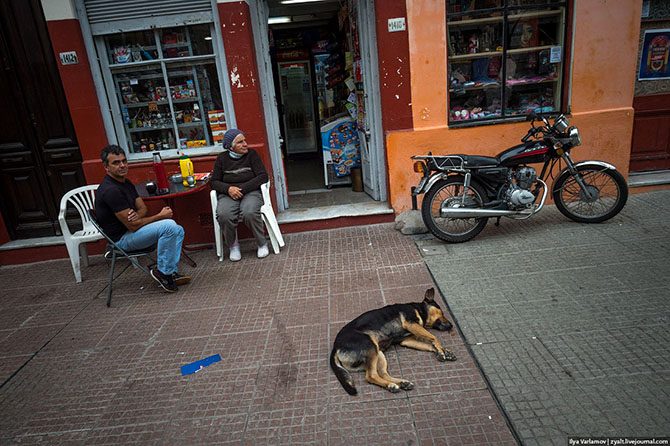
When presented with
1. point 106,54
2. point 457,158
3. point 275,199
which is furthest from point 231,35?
point 457,158

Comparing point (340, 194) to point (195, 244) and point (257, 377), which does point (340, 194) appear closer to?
point (195, 244)

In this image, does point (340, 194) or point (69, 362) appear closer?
point (69, 362)

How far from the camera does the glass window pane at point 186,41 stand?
5.64 m

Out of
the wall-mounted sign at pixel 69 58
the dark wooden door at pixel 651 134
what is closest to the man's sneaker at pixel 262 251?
the wall-mounted sign at pixel 69 58

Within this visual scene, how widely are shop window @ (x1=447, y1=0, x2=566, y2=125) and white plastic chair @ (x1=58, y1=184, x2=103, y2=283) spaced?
15.9 feet

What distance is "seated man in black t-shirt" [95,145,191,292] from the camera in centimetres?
434

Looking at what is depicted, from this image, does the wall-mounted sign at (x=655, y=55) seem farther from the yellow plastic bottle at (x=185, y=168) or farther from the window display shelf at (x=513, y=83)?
the yellow plastic bottle at (x=185, y=168)

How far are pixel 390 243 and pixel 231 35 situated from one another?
3.25m

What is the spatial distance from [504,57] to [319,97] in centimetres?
469

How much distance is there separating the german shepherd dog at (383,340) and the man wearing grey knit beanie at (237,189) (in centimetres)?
233

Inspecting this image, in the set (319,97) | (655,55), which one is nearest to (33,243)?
(319,97)

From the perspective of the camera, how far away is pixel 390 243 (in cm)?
533

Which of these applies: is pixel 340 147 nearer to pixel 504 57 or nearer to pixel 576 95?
pixel 504 57

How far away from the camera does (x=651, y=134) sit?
6223 millimetres
